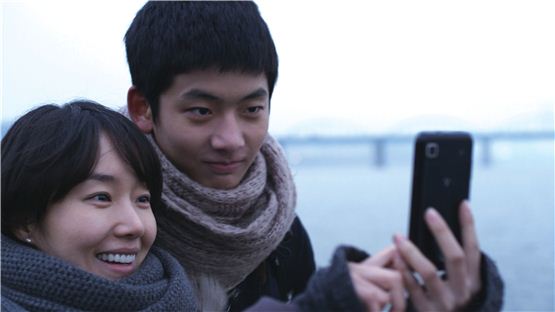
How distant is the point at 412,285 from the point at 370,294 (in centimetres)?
5

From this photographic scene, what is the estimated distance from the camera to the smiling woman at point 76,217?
88 cm

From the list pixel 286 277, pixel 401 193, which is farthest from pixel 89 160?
pixel 401 193

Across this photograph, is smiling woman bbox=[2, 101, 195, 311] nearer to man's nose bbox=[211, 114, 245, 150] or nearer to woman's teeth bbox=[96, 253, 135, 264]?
woman's teeth bbox=[96, 253, 135, 264]

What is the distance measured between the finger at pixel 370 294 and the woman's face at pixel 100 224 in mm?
360

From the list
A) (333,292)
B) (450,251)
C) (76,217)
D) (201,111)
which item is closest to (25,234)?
(76,217)

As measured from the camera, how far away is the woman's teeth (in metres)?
0.94

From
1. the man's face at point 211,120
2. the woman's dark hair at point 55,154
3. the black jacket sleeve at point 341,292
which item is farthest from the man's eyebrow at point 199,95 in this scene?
the black jacket sleeve at point 341,292

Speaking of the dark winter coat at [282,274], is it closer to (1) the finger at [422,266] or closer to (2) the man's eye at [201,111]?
(2) the man's eye at [201,111]

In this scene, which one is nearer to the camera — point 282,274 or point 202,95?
point 202,95

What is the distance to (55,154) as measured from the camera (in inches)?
36.4

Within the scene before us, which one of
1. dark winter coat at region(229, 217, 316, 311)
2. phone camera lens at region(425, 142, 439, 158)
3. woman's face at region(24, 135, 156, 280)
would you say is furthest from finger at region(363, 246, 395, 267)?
dark winter coat at region(229, 217, 316, 311)

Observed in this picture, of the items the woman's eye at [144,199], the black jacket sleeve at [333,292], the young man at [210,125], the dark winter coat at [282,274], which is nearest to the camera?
the black jacket sleeve at [333,292]

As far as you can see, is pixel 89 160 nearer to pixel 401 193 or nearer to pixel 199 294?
pixel 199 294

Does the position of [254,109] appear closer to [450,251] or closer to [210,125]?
[210,125]
